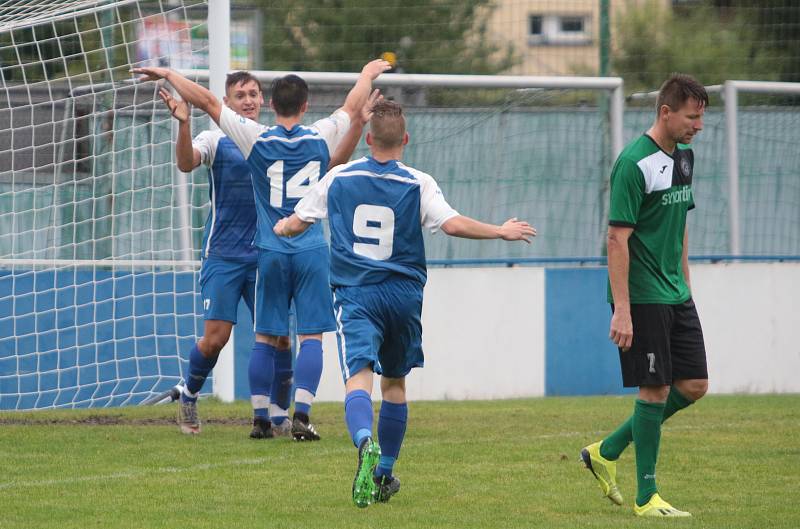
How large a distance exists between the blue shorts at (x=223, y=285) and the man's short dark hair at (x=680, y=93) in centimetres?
340

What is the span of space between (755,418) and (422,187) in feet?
14.7

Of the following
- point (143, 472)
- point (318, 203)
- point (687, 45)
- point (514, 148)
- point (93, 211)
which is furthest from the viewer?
point (687, 45)

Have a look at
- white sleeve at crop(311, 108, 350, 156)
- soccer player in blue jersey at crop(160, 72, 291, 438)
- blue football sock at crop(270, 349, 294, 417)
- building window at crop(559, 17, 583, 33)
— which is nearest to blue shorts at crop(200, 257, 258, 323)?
Answer: soccer player in blue jersey at crop(160, 72, 291, 438)

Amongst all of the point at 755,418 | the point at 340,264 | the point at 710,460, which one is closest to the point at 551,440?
the point at 710,460

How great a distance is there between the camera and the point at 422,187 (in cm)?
618

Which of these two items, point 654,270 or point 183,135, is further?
point 183,135

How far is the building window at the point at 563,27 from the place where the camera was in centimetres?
1291

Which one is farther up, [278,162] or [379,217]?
[278,162]

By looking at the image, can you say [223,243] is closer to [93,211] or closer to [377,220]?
[93,211]

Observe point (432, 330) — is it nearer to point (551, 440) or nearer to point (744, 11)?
point (551, 440)

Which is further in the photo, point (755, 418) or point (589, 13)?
point (589, 13)

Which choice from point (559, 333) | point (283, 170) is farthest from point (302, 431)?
point (559, 333)

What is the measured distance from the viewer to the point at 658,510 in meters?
5.89

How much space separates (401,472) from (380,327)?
122 cm
